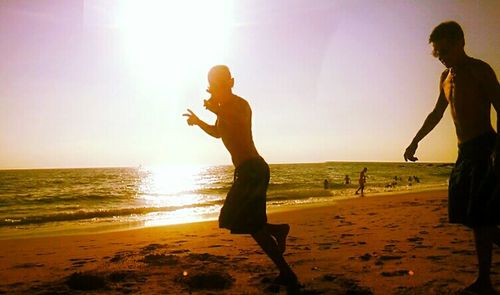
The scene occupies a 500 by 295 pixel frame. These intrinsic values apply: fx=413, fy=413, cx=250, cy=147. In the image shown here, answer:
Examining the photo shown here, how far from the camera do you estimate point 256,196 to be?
3.65 meters

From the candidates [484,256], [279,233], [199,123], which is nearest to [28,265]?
[199,123]

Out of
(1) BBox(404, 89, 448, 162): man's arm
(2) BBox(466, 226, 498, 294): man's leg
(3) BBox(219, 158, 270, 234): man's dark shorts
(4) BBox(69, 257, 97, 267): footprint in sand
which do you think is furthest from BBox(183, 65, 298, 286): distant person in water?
(4) BBox(69, 257, 97, 267): footprint in sand

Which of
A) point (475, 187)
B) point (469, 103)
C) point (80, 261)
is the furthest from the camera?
point (80, 261)

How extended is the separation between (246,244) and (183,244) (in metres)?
1.25

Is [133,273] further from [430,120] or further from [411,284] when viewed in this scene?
[430,120]

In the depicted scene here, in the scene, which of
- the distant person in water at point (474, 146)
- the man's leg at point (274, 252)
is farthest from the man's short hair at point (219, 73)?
the distant person in water at point (474, 146)

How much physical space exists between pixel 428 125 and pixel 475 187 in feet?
2.90

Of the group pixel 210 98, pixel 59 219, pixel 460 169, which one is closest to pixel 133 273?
pixel 210 98

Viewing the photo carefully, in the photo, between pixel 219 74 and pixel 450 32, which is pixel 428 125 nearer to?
pixel 450 32

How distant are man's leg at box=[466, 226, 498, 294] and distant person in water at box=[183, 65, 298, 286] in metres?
1.46

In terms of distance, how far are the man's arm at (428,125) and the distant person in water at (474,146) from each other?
1.07 feet

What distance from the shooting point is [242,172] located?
3.74 m

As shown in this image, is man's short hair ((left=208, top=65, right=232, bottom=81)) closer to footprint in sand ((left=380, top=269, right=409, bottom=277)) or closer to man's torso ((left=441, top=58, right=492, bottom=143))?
man's torso ((left=441, top=58, right=492, bottom=143))

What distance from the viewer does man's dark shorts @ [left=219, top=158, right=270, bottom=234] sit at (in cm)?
361
